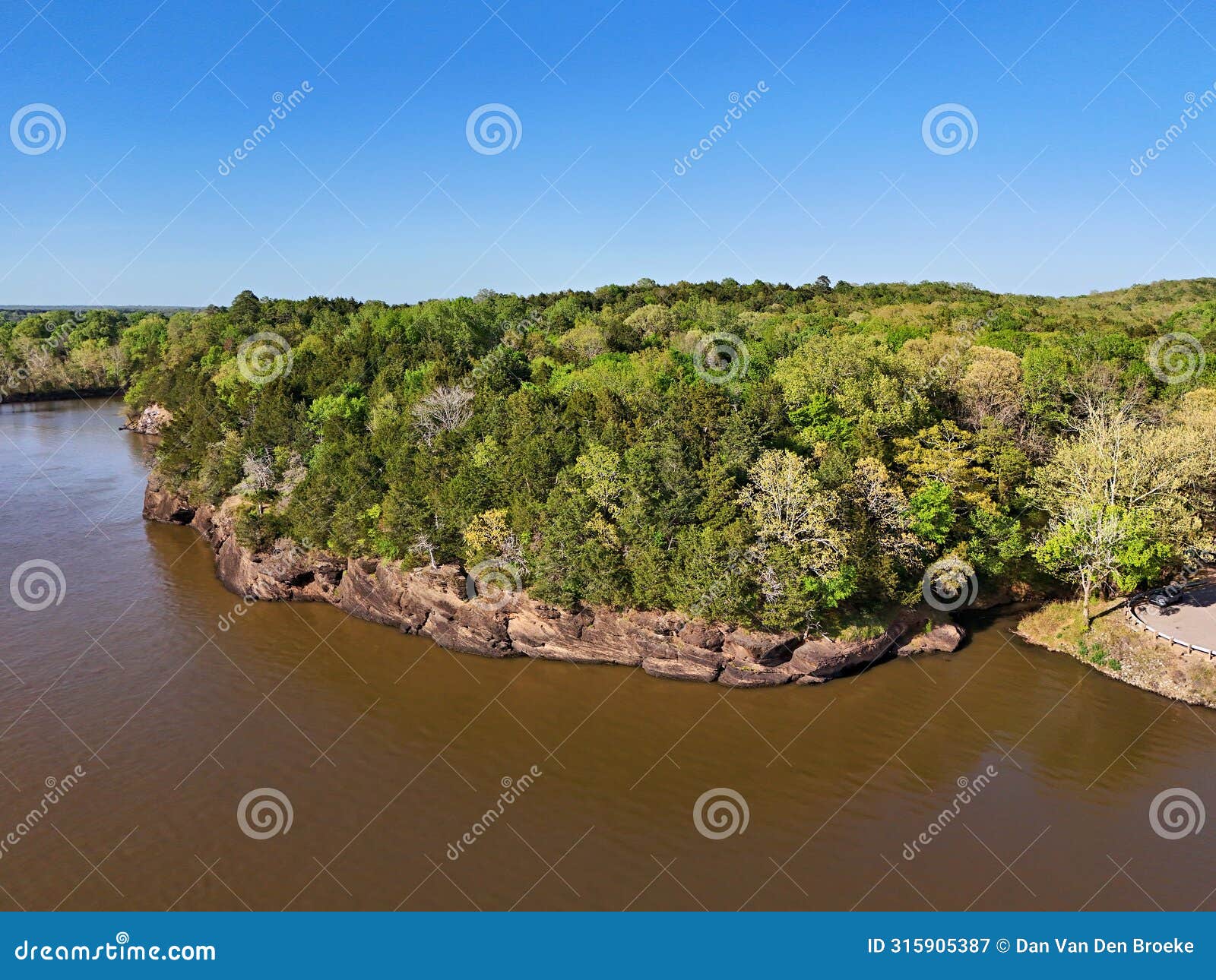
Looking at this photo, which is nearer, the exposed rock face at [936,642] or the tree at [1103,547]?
the tree at [1103,547]

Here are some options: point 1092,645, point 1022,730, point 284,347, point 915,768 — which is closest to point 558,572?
point 915,768

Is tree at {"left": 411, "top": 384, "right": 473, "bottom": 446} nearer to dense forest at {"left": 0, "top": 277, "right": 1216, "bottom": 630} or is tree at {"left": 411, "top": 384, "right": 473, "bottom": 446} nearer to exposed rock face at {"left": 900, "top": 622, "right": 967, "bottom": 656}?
dense forest at {"left": 0, "top": 277, "right": 1216, "bottom": 630}

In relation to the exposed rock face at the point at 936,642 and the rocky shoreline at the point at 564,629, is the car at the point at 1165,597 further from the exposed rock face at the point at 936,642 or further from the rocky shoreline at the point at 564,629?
the exposed rock face at the point at 936,642

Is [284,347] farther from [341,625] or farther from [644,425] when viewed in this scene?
[644,425]

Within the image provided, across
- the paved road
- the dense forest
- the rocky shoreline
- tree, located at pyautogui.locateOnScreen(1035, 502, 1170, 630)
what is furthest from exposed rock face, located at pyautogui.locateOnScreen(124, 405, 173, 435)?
the paved road

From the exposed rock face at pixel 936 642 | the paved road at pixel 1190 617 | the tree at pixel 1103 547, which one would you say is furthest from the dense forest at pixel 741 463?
the exposed rock face at pixel 936 642

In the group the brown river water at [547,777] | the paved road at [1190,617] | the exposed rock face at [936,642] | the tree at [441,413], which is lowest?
the brown river water at [547,777]
